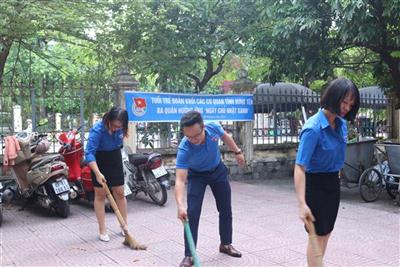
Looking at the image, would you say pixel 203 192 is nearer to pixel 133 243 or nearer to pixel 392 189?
pixel 133 243

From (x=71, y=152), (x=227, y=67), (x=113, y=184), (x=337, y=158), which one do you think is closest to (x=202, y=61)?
(x=227, y=67)

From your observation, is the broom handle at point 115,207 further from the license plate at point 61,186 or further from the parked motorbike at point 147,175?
the parked motorbike at point 147,175

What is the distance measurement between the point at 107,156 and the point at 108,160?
46 mm

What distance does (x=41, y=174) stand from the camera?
6336 mm

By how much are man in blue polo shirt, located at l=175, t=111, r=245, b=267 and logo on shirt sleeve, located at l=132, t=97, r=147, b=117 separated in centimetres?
418

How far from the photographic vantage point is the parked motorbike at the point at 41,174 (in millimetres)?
6316

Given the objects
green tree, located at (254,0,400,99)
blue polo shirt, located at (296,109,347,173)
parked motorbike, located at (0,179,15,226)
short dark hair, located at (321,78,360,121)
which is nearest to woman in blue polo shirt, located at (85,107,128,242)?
parked motorbike, located at (0,179,15,226)

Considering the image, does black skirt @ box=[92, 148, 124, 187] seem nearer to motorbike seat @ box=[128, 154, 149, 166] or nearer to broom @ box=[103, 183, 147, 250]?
broom @ box=[103, 183, 147, 250]

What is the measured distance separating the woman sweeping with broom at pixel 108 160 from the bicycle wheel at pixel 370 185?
13.7 feet

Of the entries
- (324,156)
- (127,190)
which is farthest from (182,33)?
(324,156)

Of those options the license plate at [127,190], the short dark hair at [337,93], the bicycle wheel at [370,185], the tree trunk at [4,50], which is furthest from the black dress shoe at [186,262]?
the tree trunk at [4,50]

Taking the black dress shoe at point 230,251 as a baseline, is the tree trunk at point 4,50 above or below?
above

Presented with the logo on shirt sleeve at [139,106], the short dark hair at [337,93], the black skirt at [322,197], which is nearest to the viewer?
the short dark hair at [337,93]

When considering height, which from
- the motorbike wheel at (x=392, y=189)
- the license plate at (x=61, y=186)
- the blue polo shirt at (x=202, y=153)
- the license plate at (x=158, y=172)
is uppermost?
the blue polo shirt at (x=202, y=153)
